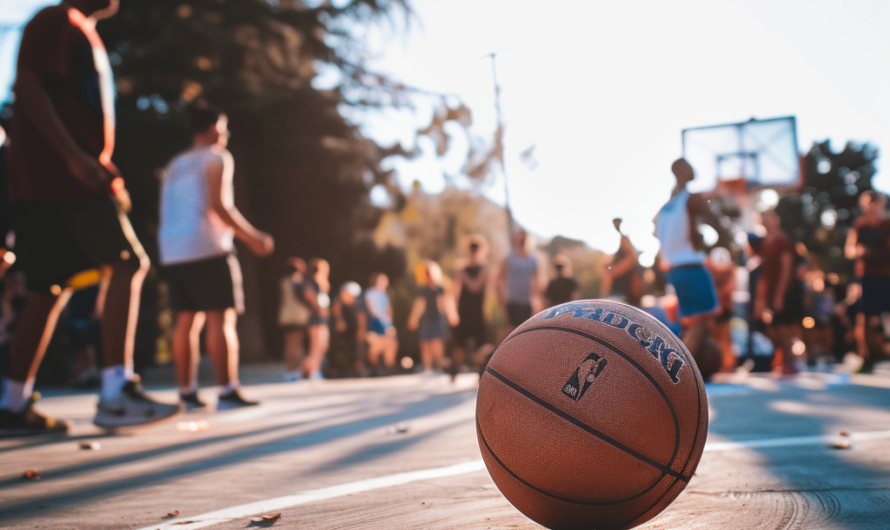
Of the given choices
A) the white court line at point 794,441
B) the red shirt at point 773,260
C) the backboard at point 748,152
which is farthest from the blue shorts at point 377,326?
the white court line at point 794,441

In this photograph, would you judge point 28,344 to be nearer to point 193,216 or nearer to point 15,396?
point 15,396

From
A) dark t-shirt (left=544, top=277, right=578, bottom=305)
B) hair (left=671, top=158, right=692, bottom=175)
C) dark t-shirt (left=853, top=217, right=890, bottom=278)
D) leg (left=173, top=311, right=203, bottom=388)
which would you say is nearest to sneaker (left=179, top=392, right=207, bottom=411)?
leg (left=173, top=311, right=203, bottom=388)

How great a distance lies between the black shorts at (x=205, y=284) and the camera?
20.4 ft

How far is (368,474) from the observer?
382 cm

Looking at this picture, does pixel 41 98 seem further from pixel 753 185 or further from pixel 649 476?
pixel 753 185

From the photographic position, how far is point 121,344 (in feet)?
16.9

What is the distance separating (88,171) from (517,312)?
643 cm

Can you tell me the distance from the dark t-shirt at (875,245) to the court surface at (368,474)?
4.01m

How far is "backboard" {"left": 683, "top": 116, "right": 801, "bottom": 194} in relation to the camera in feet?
60.4

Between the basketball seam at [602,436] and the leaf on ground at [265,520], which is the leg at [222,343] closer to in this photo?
the leaf on ground at [265,520]

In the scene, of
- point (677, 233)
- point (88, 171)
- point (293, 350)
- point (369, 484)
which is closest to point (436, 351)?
point (293, 350)

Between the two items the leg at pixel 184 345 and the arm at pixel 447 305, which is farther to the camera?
the arm at pixel 447 305

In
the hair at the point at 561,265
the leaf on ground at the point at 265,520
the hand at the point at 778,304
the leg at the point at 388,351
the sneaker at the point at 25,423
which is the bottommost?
the leg at the point at 388,351

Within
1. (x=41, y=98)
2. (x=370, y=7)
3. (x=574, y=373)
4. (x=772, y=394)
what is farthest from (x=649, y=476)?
(x=370, y=7)
